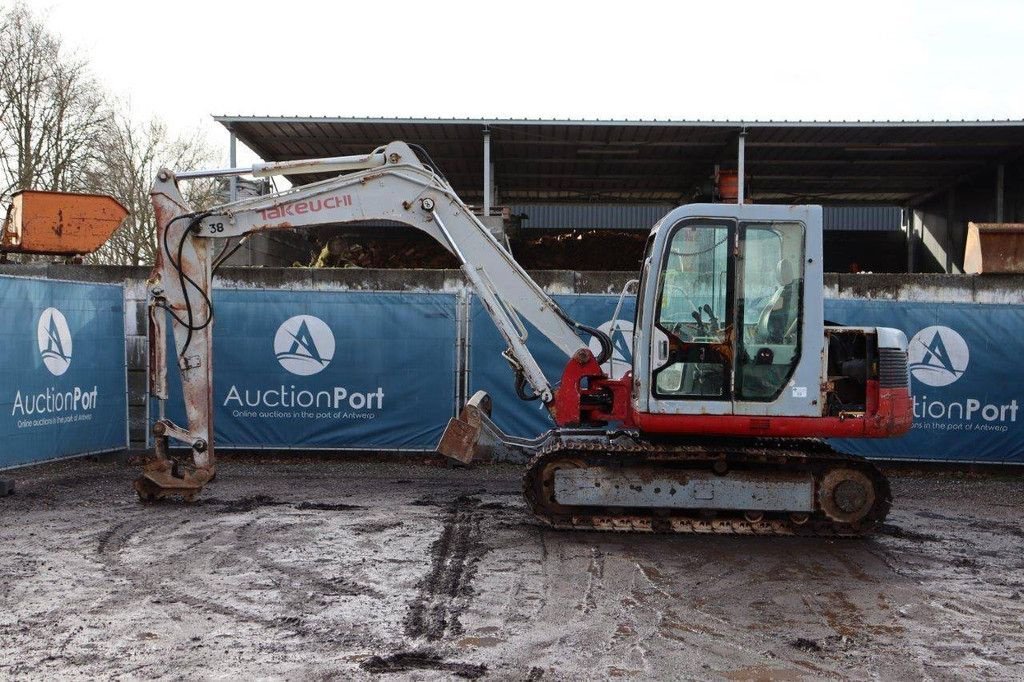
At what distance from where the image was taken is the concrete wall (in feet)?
39.7

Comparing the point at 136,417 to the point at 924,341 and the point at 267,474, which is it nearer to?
the point at 267,474

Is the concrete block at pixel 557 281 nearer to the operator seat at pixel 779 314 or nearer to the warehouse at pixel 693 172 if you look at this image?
the operator seat at pixel 779 314

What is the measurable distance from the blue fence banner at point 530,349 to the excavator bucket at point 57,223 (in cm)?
584

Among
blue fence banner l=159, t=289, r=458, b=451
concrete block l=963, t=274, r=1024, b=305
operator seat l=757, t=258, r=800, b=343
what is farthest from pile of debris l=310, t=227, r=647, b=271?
operator seat l=757, t=258, r=800, b=343

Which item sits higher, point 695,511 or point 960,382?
point 960,382

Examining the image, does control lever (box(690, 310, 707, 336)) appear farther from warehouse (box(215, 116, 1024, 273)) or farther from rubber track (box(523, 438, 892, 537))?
warehouse (box(215, 116, 1024, 273))

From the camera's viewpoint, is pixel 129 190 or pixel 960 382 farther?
pixel 129 190

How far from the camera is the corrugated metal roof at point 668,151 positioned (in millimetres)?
18031

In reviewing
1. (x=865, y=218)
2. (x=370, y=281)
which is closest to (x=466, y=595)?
(x=370, y=281)

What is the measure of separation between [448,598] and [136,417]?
Answer: 736 centimetres

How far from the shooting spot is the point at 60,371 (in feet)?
35.1

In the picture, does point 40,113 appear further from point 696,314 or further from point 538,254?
point 696,314

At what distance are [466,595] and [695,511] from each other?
269cm

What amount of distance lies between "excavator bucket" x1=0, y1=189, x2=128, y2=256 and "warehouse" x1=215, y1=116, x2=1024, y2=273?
4799 millimetres
